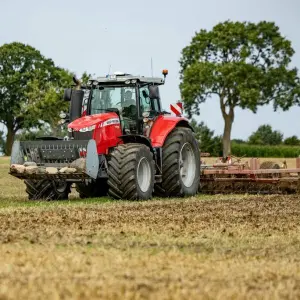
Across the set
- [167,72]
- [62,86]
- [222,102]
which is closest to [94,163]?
[167,72]

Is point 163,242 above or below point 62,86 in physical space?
below

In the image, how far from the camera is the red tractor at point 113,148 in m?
16.5

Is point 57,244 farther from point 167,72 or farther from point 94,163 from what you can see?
point 167,72

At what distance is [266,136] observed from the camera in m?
95.8

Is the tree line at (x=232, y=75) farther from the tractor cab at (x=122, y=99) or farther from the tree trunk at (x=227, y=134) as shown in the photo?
the tractor cab at (x=122, y=99)

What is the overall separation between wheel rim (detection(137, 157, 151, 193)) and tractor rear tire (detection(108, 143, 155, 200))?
0.01m

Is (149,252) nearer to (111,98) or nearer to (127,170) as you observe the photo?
(127,170)

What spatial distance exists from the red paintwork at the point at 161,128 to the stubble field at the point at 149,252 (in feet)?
7.96

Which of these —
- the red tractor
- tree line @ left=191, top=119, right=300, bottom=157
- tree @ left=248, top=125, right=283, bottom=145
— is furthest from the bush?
the red tractor

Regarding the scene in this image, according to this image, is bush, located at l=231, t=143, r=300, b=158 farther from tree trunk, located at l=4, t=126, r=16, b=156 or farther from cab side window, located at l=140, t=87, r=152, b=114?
cab side window, located at l=140, t=87, r=152, b=114

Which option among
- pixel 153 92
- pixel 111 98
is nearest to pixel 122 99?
pixel 111 98

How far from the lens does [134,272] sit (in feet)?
23.9

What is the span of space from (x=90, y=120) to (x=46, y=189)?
1707mm

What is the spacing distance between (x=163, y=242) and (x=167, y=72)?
8.87 meters
